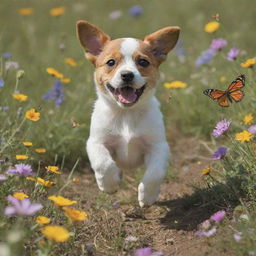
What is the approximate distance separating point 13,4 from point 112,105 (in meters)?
6.60

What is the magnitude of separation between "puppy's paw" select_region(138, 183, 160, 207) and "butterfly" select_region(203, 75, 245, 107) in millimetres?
779

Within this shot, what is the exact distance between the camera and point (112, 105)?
168 inches

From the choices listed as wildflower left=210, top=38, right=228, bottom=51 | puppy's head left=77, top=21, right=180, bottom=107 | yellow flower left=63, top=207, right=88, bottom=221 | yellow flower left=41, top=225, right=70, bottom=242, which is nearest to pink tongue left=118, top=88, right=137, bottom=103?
puppy's head left=77, top=21, right=180, bottom=107

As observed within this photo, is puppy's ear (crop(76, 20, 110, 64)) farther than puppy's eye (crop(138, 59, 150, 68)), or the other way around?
puppy's ear (crop(76, 20, 110, 64))

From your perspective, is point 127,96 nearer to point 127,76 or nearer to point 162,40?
point 127,76

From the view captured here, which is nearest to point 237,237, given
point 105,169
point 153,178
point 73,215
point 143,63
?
point 73,215

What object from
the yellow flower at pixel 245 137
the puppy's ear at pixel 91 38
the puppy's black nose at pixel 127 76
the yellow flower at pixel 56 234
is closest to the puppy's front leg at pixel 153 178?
the puppy's black nose at pixel 127 76

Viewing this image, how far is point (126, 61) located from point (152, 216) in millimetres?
1124

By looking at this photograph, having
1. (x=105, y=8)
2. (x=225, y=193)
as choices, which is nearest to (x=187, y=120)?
(x=225, y=193)

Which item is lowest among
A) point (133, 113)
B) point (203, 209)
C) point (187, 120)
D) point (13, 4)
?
point (13, 4)

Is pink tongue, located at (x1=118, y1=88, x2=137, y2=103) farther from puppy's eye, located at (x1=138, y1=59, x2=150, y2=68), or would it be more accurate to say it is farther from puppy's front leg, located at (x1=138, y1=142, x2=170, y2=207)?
puppy's front leg, located at (x1=138, y1=142, x2=170, y2=207)

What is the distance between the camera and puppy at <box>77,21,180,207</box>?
13.1ft

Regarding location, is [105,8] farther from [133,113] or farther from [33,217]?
[33,217]

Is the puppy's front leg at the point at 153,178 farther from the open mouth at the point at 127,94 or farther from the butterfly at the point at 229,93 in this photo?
the butterfly at the point at 229,93
